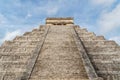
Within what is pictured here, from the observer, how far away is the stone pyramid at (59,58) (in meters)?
10.3

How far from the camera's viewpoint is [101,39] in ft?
53.1

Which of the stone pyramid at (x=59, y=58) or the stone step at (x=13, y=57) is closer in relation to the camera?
the stone pyramid at (x=59, y=58)

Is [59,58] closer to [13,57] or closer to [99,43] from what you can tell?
[13,57]

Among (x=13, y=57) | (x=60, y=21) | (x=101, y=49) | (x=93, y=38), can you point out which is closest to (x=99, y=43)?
(x=101, y=49)

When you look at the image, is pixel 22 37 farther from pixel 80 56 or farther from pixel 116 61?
pixel 116 61

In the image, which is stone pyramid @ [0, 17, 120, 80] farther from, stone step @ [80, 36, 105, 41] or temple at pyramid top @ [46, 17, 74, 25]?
temple at pyramid top @ [46, 17, 74, 25]

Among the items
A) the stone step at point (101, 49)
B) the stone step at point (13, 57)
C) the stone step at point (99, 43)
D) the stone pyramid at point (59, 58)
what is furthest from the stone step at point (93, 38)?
the stone step at point (13, 57)

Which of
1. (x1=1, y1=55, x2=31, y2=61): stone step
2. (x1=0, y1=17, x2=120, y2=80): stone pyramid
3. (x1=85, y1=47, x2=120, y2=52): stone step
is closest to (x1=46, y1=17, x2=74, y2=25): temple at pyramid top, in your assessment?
(x1=0, y1=17, x2=120, y2=80): stone pyramid

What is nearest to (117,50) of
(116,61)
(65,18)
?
(116,61)

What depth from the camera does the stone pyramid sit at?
33.9 feet

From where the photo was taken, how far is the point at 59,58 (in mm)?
12266

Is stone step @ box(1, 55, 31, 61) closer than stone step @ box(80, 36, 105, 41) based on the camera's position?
Yes

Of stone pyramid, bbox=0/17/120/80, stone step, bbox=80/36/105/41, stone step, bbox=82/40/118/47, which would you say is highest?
stone step, bbox=80/36/105/41

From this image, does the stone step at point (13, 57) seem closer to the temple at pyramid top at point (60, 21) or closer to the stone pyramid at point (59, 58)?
A: the stone pyramid at point (59, 58)
